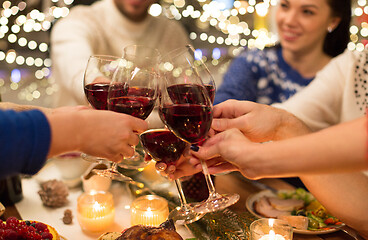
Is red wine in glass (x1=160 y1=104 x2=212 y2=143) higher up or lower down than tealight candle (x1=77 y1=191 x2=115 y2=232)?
higher up

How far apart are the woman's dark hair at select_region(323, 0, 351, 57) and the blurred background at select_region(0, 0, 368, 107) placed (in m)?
2.72

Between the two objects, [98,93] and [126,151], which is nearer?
[126,151]

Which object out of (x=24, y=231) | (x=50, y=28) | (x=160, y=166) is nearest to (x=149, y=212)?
(x=160, y=166)

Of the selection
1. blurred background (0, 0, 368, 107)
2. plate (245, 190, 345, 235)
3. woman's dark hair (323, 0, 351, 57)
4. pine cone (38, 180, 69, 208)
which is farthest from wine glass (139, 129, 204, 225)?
blurred background (0, 0, 368, 107)

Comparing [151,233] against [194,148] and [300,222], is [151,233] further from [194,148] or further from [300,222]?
[300,222]

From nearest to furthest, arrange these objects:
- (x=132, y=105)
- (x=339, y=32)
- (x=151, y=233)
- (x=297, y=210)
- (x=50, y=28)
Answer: (x=151, y=233) → (x=132, y=105) → (x=297, y=210) → (x=339, y=32) → (x=50, y=28)

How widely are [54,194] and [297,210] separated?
0.95 meters

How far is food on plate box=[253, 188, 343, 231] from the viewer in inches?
46.1

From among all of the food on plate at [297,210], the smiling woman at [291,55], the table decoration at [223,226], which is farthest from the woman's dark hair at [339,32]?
the table decoration at [223,226]

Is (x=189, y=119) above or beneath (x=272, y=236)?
above

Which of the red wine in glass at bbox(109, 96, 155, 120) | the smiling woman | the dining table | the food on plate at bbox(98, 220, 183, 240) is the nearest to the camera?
the food on plate at bbox(98, 220, 183, 240)

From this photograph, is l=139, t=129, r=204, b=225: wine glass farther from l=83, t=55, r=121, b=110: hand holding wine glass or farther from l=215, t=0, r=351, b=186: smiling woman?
l=215, t=0, r=351, b=186: smiling woman

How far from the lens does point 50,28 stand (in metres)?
5.37

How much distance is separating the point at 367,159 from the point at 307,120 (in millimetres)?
1222
